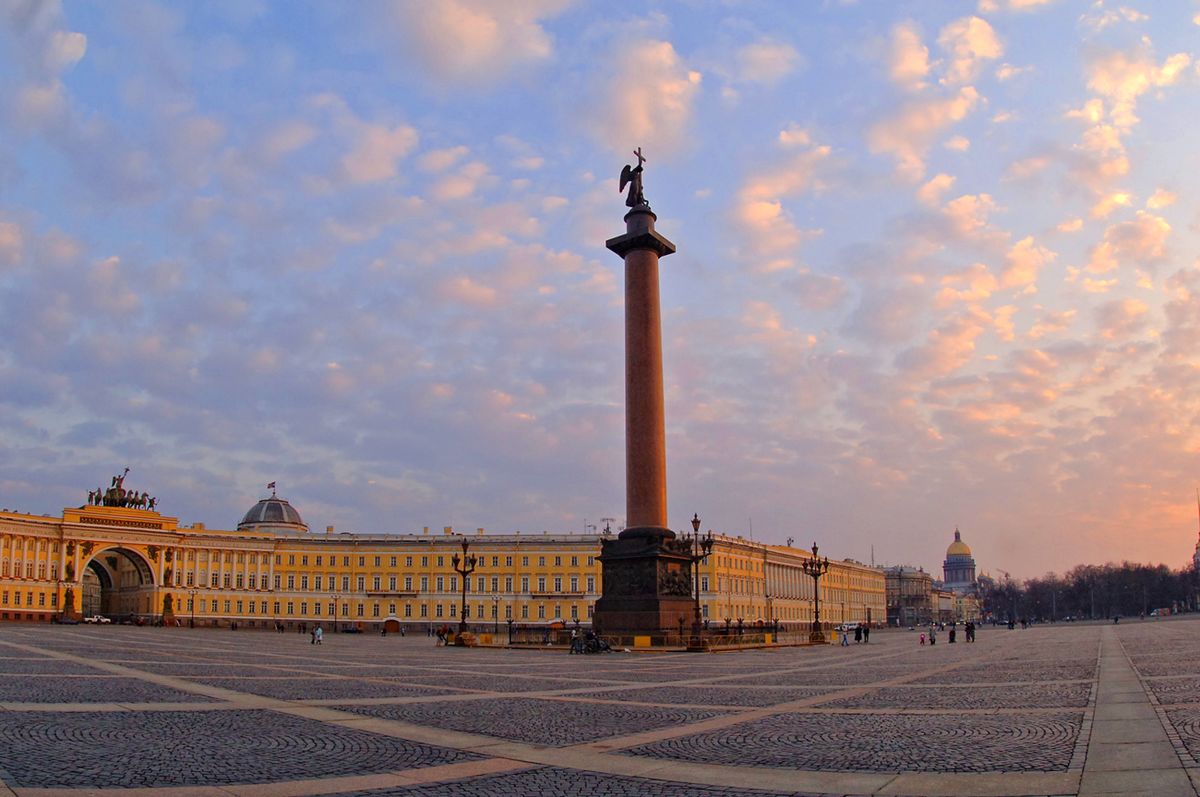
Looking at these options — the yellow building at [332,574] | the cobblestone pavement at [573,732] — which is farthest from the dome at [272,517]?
the cobblestone pavement at [573,732]

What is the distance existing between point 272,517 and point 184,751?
143002mm

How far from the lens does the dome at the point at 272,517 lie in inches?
5768

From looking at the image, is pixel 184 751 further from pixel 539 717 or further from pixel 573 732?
pixel 539 717

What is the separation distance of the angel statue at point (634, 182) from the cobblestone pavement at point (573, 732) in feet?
102

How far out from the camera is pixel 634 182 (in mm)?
53156

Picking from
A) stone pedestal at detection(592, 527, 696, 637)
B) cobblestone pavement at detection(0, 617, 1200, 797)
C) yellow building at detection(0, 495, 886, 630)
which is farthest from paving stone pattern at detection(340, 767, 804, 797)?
yellow building at detection(0, 495, 886, 630)

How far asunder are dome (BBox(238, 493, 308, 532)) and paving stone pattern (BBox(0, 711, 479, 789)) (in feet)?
452

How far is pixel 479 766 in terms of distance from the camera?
11297 mm

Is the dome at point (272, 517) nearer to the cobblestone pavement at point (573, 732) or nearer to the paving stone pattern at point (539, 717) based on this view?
the cobblestone pavement at point (573, 732)

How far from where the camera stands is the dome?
14650 centimetres

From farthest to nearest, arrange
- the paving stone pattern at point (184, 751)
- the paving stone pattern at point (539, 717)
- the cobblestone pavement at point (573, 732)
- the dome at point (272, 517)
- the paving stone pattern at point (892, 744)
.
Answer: the dome at point (272, 517) → the paving stone pattern at point (539, 717) → the paving stone pattern at point (892, 744) → the paving stone pattern at point (184, 751) → the cobblestone pavement at point (573, 732)

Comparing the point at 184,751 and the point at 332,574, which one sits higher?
the point at 184,751

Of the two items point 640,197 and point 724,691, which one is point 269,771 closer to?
point 724,691

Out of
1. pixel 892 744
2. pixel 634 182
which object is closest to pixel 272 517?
pixel 634 182
